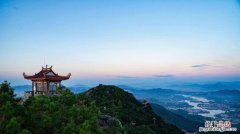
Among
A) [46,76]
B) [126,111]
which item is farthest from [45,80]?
[126,111]

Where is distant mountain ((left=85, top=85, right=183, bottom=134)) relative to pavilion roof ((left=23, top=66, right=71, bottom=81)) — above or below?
below

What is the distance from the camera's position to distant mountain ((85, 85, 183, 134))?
22.8 meters

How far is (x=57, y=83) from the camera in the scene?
19844 mm

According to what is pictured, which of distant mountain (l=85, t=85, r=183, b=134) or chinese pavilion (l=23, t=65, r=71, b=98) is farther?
distant mountain (l=85, t=85, r=183, b=134)

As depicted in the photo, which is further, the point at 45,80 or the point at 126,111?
the point at 126,111

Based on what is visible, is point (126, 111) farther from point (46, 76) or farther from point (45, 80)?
point (46, 76)

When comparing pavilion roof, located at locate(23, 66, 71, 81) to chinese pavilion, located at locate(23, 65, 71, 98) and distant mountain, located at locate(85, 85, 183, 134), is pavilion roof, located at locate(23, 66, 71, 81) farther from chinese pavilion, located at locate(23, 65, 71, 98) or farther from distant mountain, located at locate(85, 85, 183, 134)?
distant mountain, located at locate(85, 85, 183, 134)

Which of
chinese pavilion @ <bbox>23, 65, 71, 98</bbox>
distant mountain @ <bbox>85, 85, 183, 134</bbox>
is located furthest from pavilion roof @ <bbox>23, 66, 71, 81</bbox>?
distant mountain @ <bbox>85, 85, 183, 134</bbox>

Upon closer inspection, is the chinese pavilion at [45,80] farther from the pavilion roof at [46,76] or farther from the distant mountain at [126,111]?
the distant mountain at [126,111]

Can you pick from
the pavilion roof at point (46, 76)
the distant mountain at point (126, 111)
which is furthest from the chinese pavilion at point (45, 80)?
the distant mountain at point (126, 111)

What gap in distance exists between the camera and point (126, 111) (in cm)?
2675

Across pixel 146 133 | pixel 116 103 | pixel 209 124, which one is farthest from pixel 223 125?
pixel 116 103

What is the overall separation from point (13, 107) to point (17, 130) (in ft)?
3.32

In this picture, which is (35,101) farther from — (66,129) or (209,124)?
(209,124)
